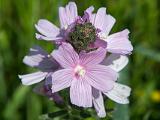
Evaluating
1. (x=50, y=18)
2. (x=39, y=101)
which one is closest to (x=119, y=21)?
(x=50, y=18)

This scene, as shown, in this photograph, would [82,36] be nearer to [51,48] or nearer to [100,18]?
[100,18]

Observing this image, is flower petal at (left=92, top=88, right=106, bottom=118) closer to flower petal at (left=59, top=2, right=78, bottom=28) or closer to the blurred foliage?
flower petal at (left=59, top=2, right=78, bottom=28)

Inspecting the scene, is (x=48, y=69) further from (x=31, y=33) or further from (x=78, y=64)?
(x=31, y=33)

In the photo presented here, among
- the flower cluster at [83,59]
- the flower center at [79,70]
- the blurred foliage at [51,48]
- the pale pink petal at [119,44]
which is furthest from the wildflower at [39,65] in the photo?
the blurred foliage at [51,48]

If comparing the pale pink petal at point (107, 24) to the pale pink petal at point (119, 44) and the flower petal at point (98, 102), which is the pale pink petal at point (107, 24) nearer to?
the pale pink petal at point (119, 44)

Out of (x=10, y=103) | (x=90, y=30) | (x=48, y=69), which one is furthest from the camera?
(x=10, y=103)

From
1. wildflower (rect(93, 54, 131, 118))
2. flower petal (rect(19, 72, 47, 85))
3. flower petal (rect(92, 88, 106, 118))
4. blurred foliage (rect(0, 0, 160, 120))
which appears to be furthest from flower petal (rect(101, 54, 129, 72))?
blurred foliage (rect(0, 0, 160, 120))

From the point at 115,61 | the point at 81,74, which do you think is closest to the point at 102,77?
the point at 81,74
